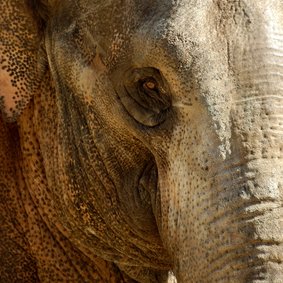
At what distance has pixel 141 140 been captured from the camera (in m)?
4.90

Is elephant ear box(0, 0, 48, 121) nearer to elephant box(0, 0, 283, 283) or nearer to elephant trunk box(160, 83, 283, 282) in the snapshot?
elephant box(0, 0, 283, 283)

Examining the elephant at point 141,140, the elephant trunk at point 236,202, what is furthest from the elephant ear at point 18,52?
the elephant trunk at point 236,202

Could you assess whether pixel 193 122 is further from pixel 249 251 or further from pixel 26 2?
pixel 26 2

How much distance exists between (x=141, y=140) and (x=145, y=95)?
16 cm

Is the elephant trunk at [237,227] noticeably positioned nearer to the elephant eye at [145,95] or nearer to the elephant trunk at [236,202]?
the elephant trunk at [236,202]

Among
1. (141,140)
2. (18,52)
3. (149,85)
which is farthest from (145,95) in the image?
(18,52)

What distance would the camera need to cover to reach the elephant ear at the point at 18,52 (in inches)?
203

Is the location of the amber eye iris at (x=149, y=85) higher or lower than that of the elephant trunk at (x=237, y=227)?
higher

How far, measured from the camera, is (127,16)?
4820 mm

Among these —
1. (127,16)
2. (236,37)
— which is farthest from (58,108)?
(236,37)

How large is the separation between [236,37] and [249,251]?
0.68m

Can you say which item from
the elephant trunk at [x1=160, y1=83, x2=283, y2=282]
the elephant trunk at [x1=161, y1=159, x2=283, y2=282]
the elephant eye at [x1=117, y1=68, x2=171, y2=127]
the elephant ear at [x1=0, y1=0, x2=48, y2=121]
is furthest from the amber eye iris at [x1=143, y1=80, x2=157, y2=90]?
the elephant ear at [x1=0, y1=0, x2=48, y2=121]

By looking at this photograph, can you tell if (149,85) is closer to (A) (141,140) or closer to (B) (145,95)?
(B) (145,95)

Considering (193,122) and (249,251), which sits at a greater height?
(193,122)
